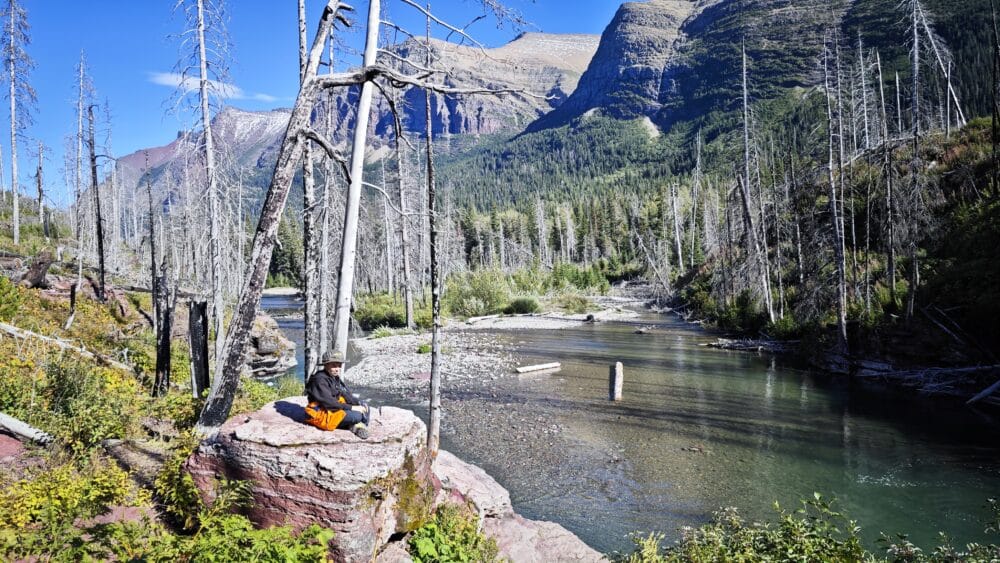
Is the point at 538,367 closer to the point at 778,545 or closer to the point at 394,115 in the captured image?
the point at 394,115

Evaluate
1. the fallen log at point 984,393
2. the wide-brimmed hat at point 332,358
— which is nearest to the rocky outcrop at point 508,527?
the wide-brimmed hat at point 332,358

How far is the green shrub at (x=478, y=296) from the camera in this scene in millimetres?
43188

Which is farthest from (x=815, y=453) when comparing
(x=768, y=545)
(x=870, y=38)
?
(x=870, y=38)

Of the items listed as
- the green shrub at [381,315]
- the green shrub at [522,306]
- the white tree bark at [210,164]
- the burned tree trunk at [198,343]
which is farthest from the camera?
the green shrub at [522,306]

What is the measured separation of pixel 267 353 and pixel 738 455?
61.7 feet

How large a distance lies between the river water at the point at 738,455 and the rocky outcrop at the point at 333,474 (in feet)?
14.4

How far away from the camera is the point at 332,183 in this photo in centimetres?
1484

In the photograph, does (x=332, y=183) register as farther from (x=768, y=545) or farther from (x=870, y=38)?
(x=870, y=38)

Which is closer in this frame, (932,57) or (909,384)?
(909,384)

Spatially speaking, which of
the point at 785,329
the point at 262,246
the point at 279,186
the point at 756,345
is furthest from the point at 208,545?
the point at 785,329

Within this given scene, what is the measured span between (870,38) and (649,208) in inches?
2517

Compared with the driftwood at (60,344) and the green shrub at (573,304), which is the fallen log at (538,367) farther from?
the green shrub at (573,304)

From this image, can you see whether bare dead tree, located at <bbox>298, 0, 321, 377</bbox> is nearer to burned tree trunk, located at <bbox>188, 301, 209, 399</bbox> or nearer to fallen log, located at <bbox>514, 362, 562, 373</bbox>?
burned tree trunk, located at <bbox>188, 301, 209, 399</bbox>

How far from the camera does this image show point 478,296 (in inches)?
→ 1757
